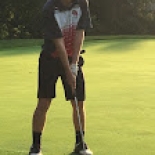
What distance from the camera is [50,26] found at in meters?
3.47

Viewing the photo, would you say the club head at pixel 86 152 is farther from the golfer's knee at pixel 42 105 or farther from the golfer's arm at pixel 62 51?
the golfer's arm at pixel 62 51

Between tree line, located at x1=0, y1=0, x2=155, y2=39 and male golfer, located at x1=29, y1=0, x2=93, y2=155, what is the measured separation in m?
17.2

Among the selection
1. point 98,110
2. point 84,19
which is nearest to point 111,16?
point 98,110

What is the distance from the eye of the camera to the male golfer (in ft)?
11.4

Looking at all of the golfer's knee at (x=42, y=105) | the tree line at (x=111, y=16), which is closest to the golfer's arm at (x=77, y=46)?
the golfer's knee at (x=42, y=105)

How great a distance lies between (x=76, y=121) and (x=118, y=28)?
19.4 metres

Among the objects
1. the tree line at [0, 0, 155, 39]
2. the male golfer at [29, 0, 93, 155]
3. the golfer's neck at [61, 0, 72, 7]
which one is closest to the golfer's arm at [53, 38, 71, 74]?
the male golfer at [29, 0, 93, 155]

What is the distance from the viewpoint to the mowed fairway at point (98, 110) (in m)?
3.95

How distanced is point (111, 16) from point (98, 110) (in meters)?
18.2

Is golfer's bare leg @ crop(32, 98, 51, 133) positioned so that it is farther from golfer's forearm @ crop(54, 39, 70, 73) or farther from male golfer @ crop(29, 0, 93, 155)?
golfer's forearm @ crop(54, 39, 70, 73)

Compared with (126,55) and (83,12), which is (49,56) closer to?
(83,12)

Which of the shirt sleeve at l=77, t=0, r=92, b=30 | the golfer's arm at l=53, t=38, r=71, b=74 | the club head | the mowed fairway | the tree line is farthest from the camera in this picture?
the tree line

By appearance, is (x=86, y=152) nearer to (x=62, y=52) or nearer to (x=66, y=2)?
(x=62, y=52)

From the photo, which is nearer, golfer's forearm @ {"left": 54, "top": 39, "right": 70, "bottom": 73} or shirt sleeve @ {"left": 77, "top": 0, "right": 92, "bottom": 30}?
golfer's forearm @ {"left": 54, "top": 39, "right": 70, "bottom": 73}
